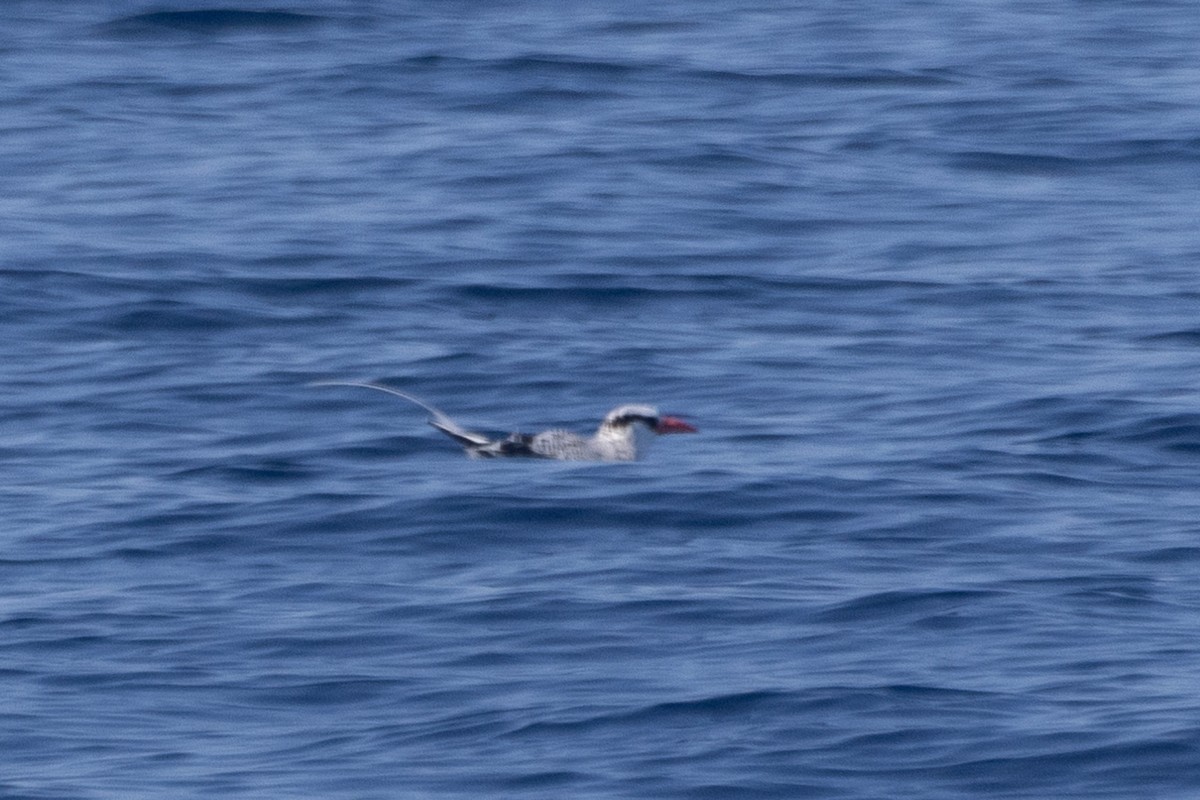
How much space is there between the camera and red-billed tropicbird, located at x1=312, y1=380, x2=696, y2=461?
12.4 m

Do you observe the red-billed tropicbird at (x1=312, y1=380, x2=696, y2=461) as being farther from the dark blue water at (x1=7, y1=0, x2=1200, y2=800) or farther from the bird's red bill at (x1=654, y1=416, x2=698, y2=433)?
the dark blue water at (x1=7, y1=0, x2=1200, y2=800)

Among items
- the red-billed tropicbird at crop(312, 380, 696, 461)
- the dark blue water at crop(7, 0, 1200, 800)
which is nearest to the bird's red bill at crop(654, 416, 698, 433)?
the red-billed tropicbird at crop(312, 380, 696, 461)

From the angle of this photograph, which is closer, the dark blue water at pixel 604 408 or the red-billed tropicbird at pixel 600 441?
the dark blue water at pixel 604 408

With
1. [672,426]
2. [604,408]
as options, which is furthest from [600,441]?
[604,408]

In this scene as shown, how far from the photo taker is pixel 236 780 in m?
8.47

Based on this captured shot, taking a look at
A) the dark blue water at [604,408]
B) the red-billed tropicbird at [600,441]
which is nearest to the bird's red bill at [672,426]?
the red-billed tropicbird at [600,441]

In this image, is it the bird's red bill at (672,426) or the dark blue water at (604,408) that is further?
the bird's red bill at (672,426)

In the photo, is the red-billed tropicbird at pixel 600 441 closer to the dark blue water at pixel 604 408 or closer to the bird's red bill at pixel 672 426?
the bird's red bill at pixel 672 426

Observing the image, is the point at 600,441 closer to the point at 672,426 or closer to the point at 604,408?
the point at 672,426

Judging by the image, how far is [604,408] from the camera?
1366 centimetres

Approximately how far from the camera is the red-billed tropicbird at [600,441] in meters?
12.4

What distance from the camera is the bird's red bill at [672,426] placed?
41.1ft

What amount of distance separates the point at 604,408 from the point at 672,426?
1125 mm

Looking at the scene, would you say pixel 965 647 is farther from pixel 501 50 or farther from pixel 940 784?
pixel 501 50
